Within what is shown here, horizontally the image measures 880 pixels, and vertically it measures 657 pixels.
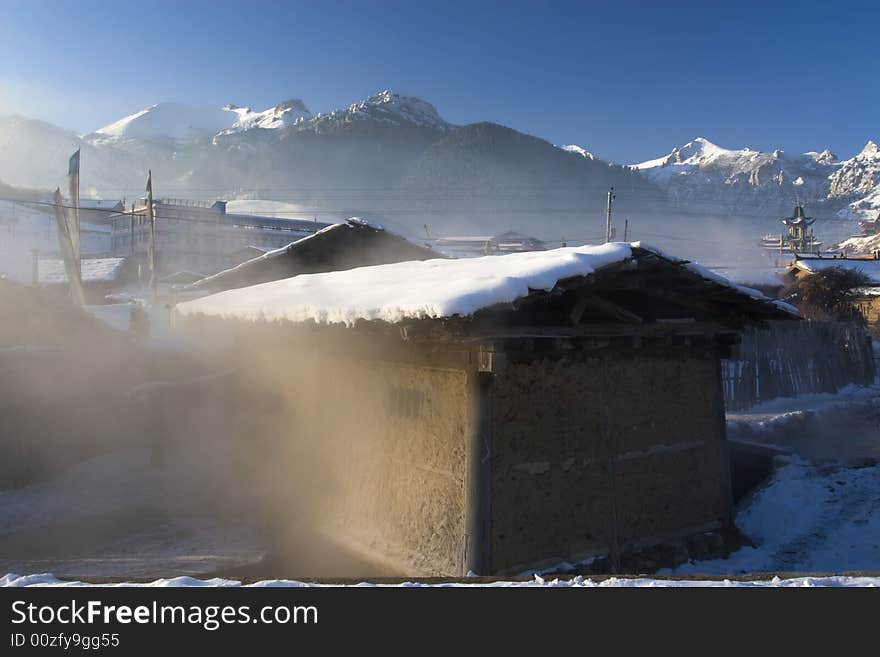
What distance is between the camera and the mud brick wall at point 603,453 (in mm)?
6105

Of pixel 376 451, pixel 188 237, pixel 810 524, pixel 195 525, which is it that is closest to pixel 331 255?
pixel 195 525

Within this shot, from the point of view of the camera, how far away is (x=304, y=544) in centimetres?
780

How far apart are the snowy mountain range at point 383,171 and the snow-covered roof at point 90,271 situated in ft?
266

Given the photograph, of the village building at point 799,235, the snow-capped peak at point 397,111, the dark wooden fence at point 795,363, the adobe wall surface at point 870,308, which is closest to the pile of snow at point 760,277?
the adobe wall surface at point 870,308

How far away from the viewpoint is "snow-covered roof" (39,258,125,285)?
3597 centimetres

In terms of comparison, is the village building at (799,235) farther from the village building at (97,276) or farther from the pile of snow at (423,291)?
the pile of snow at (423,291)

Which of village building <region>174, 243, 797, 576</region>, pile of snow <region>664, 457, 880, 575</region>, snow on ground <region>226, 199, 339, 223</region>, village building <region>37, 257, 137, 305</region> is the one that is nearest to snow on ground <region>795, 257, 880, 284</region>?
pile of snow <region>664, 457, 880, 575</region>

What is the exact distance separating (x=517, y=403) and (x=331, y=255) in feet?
26.2

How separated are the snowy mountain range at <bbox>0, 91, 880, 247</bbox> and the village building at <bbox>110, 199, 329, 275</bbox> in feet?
210

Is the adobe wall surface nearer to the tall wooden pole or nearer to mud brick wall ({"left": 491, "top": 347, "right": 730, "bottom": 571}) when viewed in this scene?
mud brick wall ({"left": 491, "top": 347, "right": 730, "bottom": 571})

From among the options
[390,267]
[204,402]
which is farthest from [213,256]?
[390,267]

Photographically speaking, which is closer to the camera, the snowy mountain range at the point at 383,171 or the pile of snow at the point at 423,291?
the pile of snow at the point at 423,291

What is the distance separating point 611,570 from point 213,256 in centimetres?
5142
